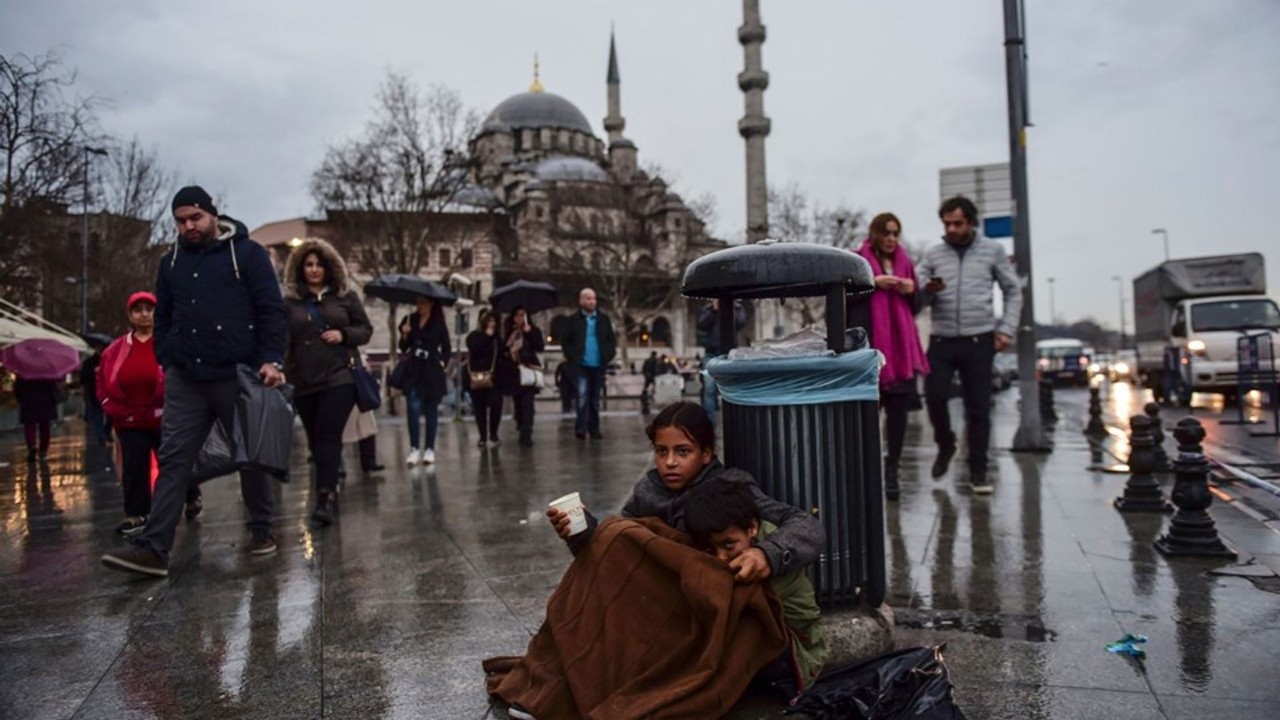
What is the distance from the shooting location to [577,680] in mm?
2676

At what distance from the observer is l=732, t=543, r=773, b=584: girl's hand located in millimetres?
2631

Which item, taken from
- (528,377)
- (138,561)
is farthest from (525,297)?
(138,561)

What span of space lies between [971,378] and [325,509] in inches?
184

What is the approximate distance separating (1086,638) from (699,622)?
1.67 meters

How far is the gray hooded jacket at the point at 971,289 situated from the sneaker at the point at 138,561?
5.09 meters

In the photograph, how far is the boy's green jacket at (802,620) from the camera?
2.83m

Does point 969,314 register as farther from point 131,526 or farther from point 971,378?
point 131,526

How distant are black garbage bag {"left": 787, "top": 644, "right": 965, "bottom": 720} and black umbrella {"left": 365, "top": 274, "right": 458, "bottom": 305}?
7.94m

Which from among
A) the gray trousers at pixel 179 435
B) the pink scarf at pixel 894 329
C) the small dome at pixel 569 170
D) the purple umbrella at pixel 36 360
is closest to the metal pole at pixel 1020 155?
the pink scarf at pixel 894 329

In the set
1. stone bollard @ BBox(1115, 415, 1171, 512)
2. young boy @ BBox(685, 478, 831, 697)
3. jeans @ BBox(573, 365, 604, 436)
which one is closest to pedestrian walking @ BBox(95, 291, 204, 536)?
young boy @ BBox(685, 478, 831, 697)

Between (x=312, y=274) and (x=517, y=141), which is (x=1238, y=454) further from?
(x=517, y=141)

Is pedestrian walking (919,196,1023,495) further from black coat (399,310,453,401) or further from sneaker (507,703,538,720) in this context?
black coat (399,310,453,401)

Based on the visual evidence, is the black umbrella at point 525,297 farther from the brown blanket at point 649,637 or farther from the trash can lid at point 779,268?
the brown blanket at point 649,637

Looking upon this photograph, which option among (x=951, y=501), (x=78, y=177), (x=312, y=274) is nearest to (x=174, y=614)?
(x=312, y=274)
